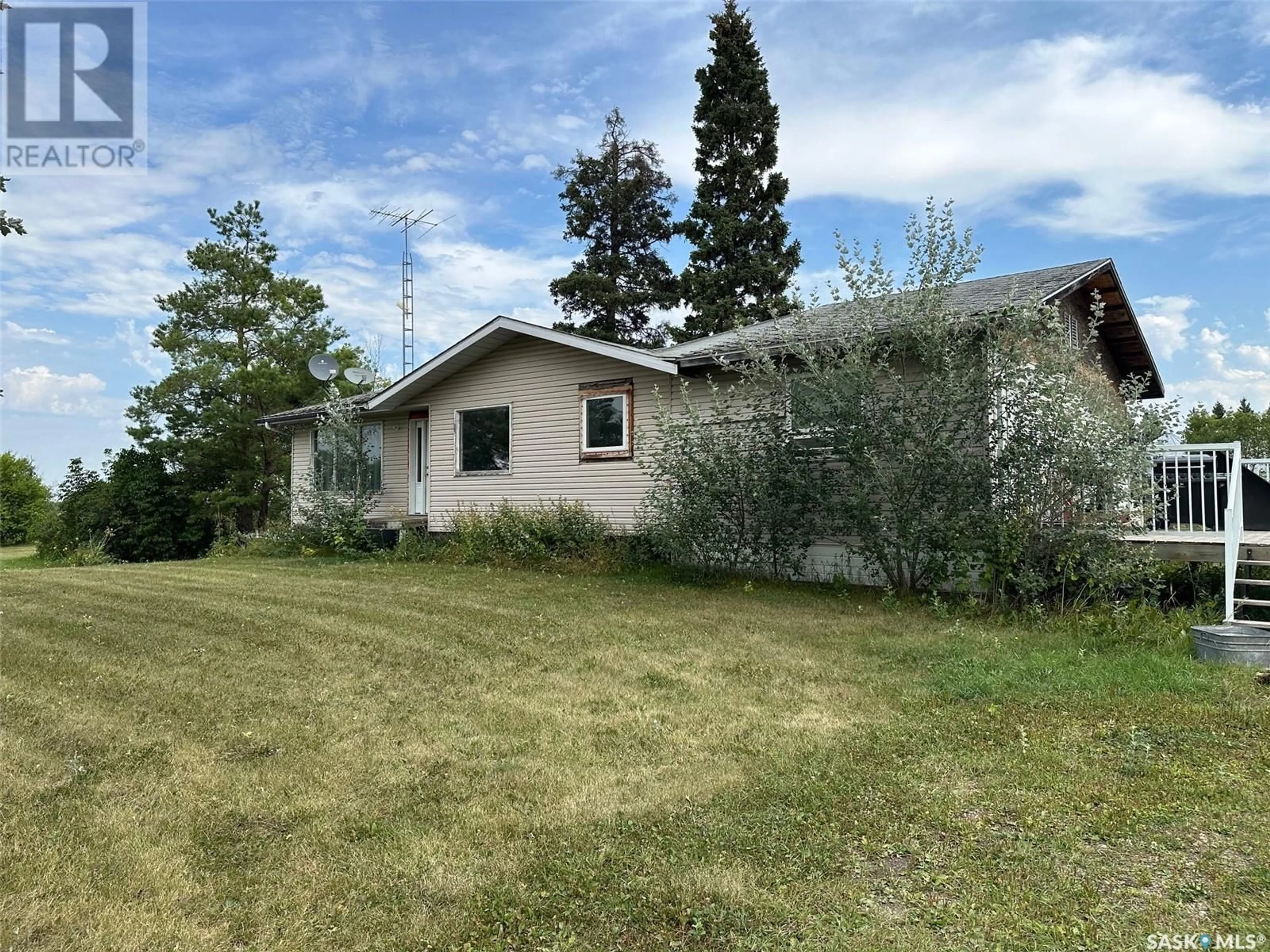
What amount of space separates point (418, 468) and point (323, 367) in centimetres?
349

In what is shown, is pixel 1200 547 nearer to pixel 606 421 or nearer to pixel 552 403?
pixel 606 421

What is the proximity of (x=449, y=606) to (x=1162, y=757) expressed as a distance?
19.7 ft

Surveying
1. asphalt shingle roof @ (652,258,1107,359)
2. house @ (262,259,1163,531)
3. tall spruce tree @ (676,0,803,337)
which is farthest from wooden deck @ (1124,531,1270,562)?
tall spruce tree @ (676,0,803,337)

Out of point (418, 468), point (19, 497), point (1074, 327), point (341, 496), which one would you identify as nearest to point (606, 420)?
point (418, 468)

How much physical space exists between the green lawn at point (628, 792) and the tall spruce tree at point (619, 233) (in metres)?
21.9

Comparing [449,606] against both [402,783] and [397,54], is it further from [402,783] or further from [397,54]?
[397,54]

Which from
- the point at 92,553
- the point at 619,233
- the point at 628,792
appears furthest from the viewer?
the point at 619,233

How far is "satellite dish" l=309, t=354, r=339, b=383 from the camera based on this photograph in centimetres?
1591

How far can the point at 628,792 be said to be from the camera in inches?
126

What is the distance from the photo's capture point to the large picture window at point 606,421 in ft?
36.6

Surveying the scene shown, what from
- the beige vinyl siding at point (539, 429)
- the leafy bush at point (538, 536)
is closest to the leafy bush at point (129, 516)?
the beige vinyl siding at point (539, 429)

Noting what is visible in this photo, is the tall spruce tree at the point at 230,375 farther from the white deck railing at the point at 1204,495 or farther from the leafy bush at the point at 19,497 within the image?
the white deck railing at the point at 1204,495

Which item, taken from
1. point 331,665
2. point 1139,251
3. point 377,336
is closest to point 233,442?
point 377,336

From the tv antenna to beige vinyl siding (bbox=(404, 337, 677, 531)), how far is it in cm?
516
